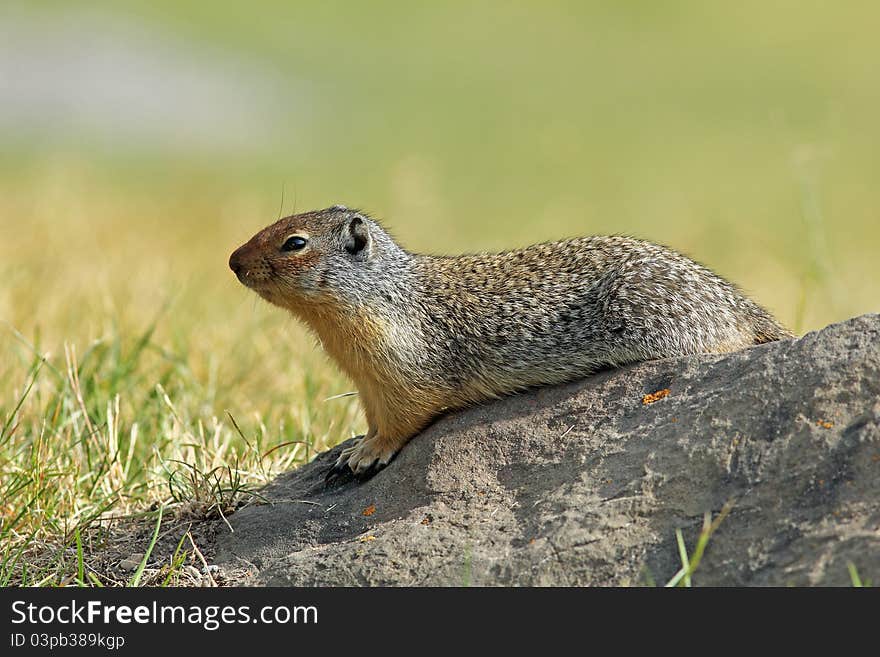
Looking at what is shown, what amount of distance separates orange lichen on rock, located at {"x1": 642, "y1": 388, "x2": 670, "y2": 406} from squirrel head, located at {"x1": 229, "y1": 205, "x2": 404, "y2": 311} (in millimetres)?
1487

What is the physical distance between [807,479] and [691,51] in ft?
88.4

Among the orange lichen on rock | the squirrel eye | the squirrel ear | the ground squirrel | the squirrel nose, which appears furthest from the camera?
the squirrel ear

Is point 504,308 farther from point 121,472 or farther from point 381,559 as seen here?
point 121,472

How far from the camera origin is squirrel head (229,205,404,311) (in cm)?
546

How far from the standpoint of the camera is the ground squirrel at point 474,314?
5.17 m

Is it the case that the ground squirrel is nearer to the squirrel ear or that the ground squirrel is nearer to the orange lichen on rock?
the squirrel ear

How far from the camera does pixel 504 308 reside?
5449 millimetres

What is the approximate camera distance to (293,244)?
5551 mm

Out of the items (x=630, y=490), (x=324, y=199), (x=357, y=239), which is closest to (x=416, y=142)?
(x=324, y=199)

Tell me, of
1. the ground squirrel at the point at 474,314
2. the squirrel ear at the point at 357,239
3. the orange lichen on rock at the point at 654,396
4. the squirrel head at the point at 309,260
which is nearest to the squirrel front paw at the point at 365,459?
the ground squirrel at the point at 474,314

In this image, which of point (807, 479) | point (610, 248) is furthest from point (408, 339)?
point (807, 479)

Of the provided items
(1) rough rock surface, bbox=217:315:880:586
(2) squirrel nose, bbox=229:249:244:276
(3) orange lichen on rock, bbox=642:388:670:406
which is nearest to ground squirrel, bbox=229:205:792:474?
(2) squirrel nose, bbox=229:249:244:276

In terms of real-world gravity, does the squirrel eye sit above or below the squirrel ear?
below

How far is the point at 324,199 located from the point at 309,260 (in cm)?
933
